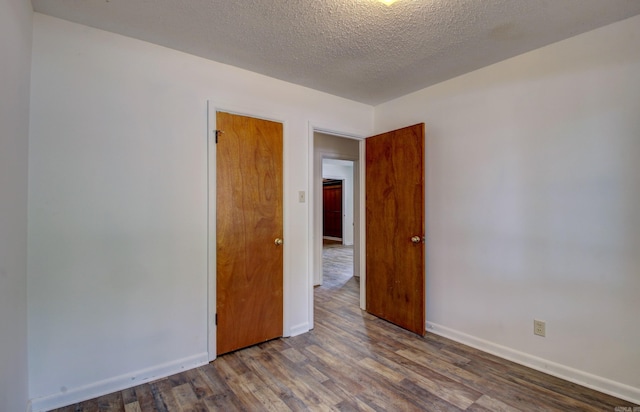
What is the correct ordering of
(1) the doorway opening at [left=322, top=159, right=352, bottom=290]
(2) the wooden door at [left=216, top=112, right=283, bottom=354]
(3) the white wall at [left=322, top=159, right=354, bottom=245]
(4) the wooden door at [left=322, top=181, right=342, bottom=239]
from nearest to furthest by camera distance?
1. (2) the wooden door at [left=216, top=112, right=283, bottom=354]
2. (1) the doorway opening at [left=322, top=159, right=352, bottom=290]
3. (3) the white wall at [left=322, top=159, right=354, bottom=245]
4. (4) the wooden door at [left=322, top=181, right=342, bottom=239]

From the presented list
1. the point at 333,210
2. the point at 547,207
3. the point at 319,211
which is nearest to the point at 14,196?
the point at 547,207

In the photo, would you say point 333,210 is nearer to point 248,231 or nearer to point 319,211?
point 319,211

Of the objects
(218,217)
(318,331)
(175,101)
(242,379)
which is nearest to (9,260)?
(218,217)

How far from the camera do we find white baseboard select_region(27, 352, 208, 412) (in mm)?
1816

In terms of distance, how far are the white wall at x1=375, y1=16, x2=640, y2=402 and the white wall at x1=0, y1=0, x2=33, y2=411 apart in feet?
10.0

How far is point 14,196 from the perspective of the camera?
4.92 feet

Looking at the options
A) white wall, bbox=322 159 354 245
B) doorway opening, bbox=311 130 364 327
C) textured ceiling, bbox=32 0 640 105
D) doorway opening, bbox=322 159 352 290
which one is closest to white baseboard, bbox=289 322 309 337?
doorway opening, bbox=311 130 364 327

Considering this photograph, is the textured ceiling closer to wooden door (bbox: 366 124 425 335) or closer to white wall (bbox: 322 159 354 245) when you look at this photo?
wooden door (bbox: 366 124 425 335)

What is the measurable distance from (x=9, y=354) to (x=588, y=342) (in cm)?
340

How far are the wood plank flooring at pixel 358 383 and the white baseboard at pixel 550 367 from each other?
0.06 meters

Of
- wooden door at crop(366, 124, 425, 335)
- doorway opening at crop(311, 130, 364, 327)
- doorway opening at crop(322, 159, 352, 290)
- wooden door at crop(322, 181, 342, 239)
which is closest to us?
wooden door at crop(366, 124, 425, 335)

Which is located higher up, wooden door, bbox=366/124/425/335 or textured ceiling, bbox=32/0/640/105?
textured ceiling, bbox=32/0/640/105

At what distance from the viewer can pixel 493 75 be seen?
2.51 meters

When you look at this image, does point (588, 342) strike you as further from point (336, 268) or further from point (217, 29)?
point (336, 268)
